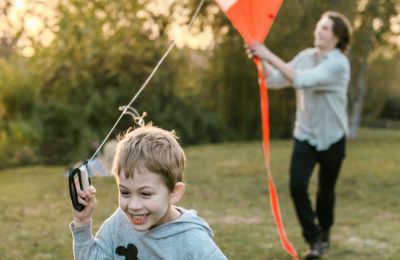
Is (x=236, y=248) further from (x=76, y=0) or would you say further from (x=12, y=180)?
(x=76, y=0)

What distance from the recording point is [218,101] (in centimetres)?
2019

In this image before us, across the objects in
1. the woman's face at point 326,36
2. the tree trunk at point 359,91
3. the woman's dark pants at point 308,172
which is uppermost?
the woman's face at point 326,36

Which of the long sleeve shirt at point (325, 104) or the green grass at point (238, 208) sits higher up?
the long sleeve shirt at point (325, 104)

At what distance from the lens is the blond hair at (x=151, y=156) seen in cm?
227

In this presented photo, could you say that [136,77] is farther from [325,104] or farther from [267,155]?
[267,155]

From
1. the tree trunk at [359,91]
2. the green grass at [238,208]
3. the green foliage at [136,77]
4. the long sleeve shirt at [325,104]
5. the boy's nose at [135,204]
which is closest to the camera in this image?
the boy's nose at [135,204]

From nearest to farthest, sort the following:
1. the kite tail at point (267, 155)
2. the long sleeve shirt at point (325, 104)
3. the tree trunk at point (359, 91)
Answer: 1. the kite tail at point (267, 155)
2. the long sleeve shirt at point (325, 104)
3. the tree trunk at point (359, 91)

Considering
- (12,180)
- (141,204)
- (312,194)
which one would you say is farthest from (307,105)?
(12,180)

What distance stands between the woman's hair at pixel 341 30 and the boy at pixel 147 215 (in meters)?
3.11

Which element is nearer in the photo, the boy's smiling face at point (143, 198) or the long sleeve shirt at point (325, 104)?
the boy's smiling face at point (143, 198)

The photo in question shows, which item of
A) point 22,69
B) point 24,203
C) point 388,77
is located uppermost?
point 22,69

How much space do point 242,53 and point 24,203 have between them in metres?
12.1

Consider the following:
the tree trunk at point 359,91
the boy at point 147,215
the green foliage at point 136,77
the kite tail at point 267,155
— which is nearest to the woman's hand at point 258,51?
the kite tail at point 267,155

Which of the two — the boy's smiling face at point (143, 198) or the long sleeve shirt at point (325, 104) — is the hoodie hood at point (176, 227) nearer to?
the boy's smiling face at point (143, 198)
